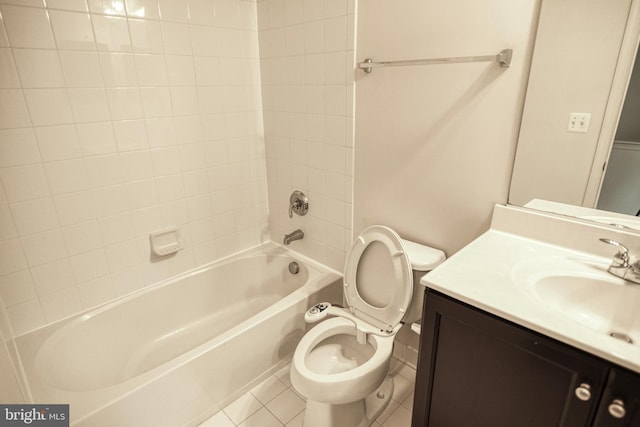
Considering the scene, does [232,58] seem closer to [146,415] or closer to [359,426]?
[146,415]

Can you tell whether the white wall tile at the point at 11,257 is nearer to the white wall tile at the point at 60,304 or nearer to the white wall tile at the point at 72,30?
the white wall tile at the point at 60,304

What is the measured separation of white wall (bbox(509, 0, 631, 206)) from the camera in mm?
1081

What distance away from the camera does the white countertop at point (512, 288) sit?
0.78m

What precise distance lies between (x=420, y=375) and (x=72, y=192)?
66.6 inches

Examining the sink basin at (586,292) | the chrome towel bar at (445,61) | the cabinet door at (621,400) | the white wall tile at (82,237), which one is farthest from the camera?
the white wall tile at (82,237)

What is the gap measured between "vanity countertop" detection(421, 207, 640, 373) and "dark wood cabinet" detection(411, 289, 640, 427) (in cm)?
4

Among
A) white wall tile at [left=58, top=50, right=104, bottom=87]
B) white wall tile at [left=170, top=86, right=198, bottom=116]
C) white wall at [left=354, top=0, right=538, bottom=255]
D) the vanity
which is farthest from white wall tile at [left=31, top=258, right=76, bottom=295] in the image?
the vanity

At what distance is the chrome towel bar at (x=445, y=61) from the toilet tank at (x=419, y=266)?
30.9 inches

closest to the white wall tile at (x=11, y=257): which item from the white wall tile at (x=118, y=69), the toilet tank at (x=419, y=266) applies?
the white wall tile at (x=118, y=69)

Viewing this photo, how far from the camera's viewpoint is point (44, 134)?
151 cm

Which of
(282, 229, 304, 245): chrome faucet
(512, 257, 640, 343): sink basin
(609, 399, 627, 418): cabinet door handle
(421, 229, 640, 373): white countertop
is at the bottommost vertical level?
(282, 229, 304, 245): chrome faucet

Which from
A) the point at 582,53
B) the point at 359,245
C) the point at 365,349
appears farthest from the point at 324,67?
the point at 365,349

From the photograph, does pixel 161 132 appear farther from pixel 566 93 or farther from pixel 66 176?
pixel 566 93

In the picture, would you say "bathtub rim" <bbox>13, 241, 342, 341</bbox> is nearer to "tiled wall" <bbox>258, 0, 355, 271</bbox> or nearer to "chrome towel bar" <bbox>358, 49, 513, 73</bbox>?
"tiled wall" <bbox>258, 0, 355, 271</bbox>
